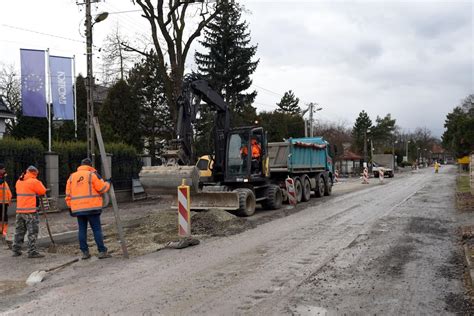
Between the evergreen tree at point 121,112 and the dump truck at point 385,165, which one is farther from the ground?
the evergreen tree at point 121,112

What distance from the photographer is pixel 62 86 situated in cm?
1983

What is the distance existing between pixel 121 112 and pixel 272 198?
17.7m

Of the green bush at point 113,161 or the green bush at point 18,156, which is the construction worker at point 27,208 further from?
the green bush at point 113,161

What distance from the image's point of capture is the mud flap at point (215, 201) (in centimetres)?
1443

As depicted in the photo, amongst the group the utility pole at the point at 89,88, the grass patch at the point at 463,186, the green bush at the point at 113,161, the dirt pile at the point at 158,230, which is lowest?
the grass patch at the point at 463,186

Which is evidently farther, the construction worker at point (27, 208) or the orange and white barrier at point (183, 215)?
the orange and white barrier at point (183, 215)

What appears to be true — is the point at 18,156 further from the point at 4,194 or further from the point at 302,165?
the point at 302,165

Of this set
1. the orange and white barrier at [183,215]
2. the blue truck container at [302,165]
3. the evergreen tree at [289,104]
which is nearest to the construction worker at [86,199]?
the orange and white barrier at [183,215]

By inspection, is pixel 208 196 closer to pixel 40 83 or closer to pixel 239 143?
pixel 239 143

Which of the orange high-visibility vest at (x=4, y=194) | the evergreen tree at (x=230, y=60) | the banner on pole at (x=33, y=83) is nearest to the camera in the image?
the orange high-visibility vest at (x=4, y=194)

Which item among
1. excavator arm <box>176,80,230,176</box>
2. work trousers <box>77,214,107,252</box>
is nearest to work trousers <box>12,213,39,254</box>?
work trousers <box>77,214,107,252</box>

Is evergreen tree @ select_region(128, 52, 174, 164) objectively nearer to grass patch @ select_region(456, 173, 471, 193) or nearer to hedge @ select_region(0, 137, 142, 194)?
hedge @ select_region(0, 137, 142, 194)

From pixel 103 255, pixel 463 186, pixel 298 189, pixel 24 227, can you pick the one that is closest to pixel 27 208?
pixel 24 227

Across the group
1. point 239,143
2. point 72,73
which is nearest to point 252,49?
point 72,73
